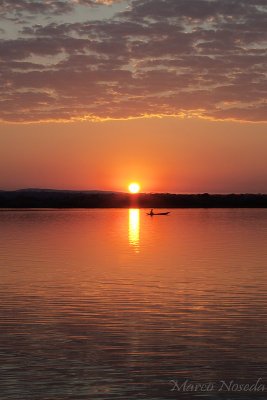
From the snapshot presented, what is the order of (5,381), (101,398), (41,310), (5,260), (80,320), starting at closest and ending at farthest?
(101,398) < (5,381) < (80,320) < (41,310) < (5,260)

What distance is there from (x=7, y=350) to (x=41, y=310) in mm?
6032

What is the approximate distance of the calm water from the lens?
14812mm

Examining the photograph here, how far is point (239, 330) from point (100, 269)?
17.3 meters

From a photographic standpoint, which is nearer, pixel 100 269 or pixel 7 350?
pixel 7 350

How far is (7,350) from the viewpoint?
683 inches

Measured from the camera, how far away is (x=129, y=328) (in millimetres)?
20375

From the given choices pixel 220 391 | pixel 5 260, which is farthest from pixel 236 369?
pixel 5 260

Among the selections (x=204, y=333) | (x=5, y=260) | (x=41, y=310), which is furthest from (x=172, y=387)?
(x=5, y=260)

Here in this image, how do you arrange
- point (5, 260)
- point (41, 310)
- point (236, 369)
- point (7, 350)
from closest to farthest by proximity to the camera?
point (236, 369), point (7, 350), point (41, 310), point (5, 260)

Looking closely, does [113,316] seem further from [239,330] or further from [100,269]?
[100,269]

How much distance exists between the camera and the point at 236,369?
15.7 meters

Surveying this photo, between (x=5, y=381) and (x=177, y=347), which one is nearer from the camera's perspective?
(x=5, y=381)

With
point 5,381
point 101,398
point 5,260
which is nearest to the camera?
point 101,398

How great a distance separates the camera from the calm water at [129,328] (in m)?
14.8
